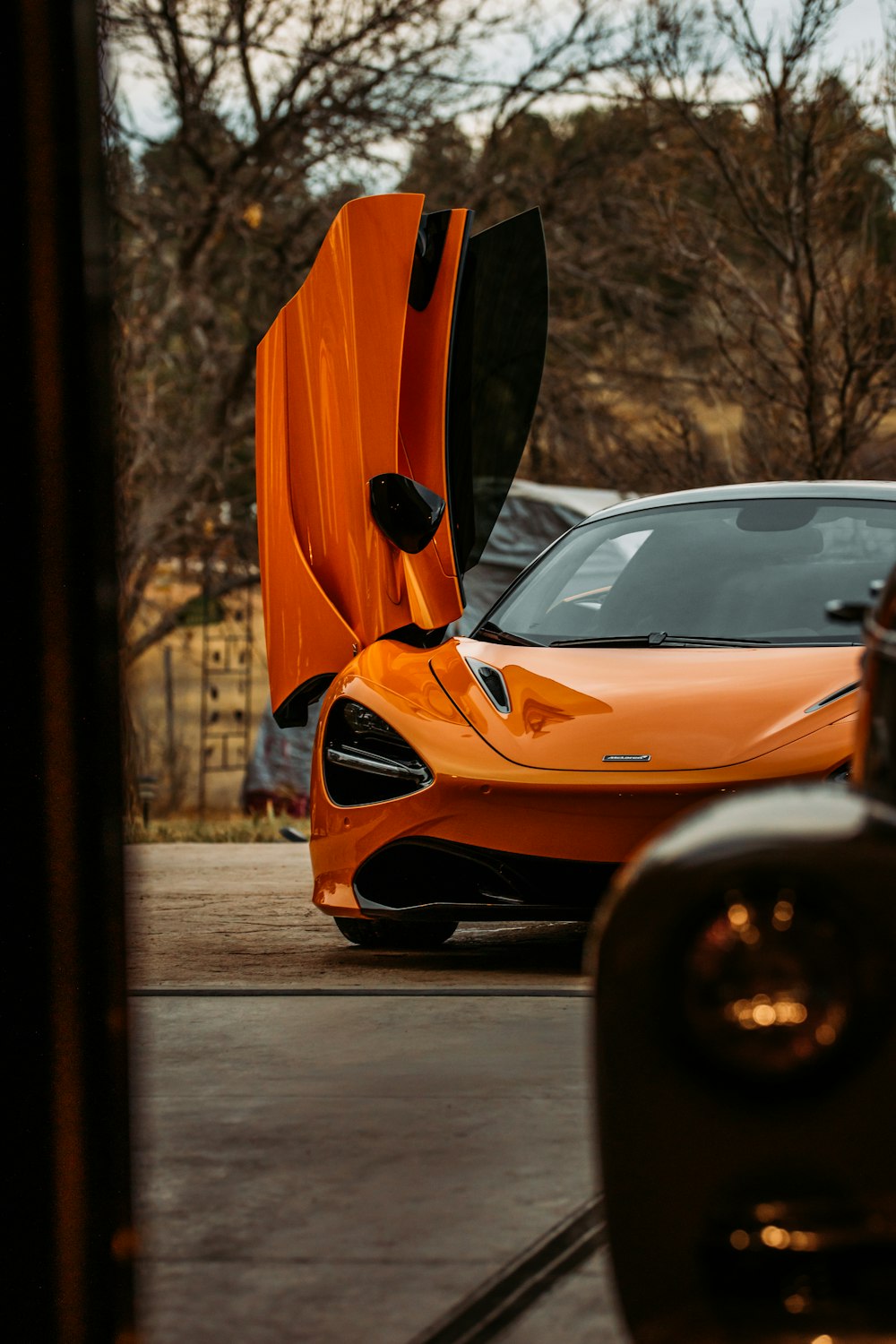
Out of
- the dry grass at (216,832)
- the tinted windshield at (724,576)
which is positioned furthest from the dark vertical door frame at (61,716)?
the dry grass at (216,832)

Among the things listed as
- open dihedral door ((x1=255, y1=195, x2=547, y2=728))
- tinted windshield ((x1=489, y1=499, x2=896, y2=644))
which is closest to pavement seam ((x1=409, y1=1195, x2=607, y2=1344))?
tinted windshield ((x1=489, y1=499, x2=896, y2=644))

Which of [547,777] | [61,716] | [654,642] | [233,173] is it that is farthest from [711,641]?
[233,173]

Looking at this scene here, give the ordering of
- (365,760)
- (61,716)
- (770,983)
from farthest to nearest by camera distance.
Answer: (365,760)
(61,716)
(770,983)

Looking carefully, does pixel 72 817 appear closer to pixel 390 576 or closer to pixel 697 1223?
pixel 697 1223

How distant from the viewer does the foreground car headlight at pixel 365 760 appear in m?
4.72

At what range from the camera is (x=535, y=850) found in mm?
4504

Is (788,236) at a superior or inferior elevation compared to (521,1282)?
superior

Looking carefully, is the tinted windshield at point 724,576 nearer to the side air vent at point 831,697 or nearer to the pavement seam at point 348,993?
the side air vent at point 831,697

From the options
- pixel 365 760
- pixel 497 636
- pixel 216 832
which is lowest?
pixel 216 832

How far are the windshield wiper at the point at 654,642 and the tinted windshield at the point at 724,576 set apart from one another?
2 centimetres

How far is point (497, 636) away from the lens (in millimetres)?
5496

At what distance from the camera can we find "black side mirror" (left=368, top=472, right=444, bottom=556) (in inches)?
200

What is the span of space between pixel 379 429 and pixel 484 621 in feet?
2.96

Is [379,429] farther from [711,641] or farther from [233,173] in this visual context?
[233,173]
